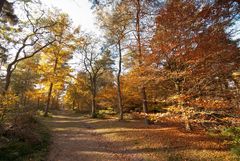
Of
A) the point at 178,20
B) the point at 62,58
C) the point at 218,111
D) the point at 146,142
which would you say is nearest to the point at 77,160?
the point at 146,142

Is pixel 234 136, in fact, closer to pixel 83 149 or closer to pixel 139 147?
pixel 139 147

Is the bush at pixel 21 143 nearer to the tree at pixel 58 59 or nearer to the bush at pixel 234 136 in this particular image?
the bush at pixel 234 136

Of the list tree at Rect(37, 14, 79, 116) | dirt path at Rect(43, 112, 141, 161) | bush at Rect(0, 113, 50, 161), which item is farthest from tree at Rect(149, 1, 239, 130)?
tree at Rect(37, 14, 79, 116)

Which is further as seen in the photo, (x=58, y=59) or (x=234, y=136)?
(x=58, y=59)

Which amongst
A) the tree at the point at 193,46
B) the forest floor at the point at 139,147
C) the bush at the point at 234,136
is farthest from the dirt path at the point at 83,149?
the bush at the point at 234,136

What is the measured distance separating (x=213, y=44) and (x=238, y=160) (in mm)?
4665

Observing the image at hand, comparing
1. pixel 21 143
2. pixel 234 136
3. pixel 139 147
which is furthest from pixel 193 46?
pixel 21 143

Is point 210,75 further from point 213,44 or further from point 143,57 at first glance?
point 143,57

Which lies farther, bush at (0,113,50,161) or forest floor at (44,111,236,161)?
forest floor at (44,111,236,161)

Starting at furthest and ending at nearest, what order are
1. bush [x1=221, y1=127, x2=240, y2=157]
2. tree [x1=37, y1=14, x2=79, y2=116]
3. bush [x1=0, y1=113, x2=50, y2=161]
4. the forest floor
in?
1. tree [x1=37, y1=14, x2=79, y2=116]
2. the forest floor
3. bush [x1=221, y1=127, x2=240, y2=157]
4. bush [x1=0, y1=113, x2=50, y2=161]

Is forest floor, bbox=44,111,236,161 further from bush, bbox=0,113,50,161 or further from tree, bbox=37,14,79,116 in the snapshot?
tree, bbox=37,14,79,116

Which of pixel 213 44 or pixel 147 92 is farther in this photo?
pixel 147 92

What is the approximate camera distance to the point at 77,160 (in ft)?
28.7

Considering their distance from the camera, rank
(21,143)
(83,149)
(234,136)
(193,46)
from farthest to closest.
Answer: (83,149) < (234,136) < (193,46) < (21,143)
